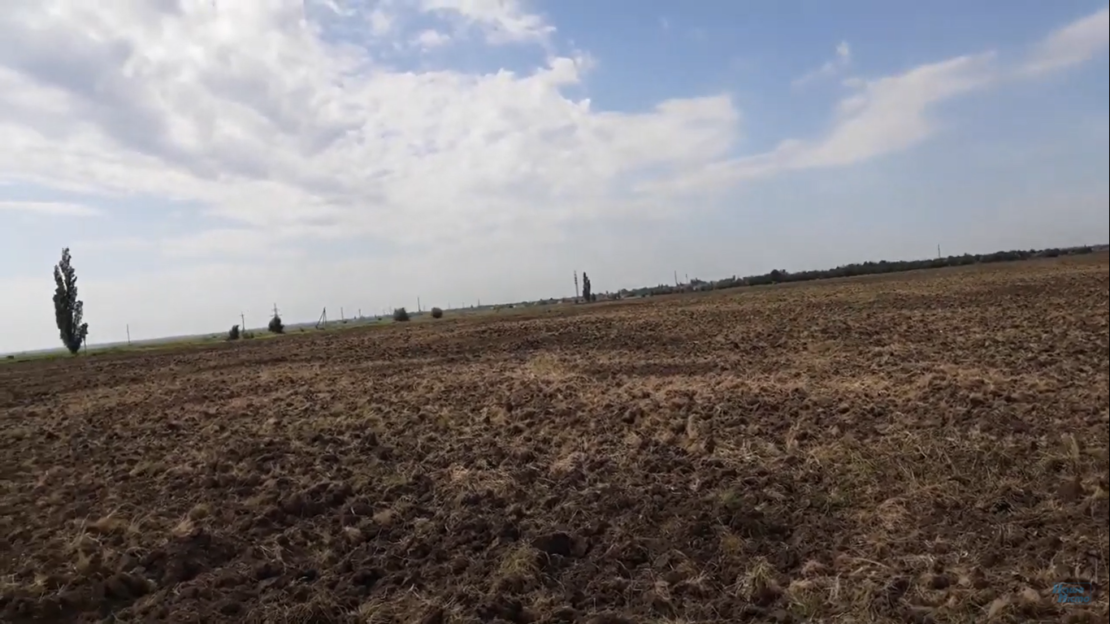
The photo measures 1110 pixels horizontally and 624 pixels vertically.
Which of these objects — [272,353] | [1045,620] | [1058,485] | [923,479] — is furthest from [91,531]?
[272,353]

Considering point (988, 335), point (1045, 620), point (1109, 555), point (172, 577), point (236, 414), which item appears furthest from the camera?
point (988, 335)

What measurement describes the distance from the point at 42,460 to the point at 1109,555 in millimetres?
12355

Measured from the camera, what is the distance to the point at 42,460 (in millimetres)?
9570

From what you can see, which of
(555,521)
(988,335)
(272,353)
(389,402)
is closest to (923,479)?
(555,521)

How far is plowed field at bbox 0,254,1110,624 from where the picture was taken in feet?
16.7

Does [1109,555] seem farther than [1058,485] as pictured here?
No

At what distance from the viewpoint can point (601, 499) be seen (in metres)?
7.21

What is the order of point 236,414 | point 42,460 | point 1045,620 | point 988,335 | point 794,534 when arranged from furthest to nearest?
point 988,335, point 236,414, point 42,460, point 794,534, point 1045,620

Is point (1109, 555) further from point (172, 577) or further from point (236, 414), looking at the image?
point (236, 414)

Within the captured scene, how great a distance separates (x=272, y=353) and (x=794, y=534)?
100 feet

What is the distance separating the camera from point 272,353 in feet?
106

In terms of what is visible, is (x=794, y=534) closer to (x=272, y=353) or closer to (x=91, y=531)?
(x=91, y=531)

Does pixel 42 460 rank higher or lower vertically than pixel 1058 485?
higher

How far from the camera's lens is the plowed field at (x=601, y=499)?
5.10 m
